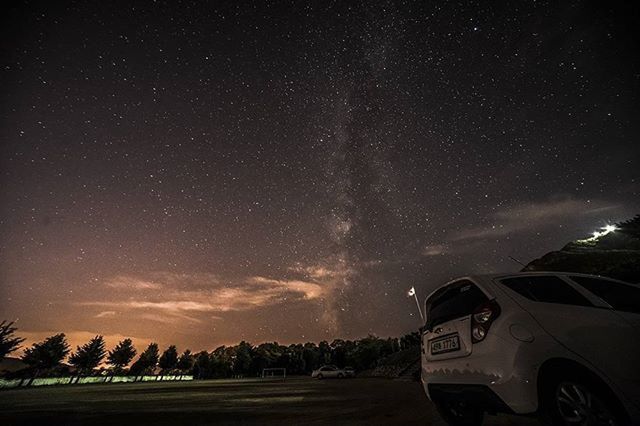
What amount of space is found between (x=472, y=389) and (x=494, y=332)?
0.58 metres

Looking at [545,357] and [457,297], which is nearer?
[545,357]

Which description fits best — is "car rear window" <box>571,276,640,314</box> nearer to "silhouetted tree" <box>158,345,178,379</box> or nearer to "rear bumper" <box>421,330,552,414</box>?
"rear bumper" <box>421,330,552,414</box>

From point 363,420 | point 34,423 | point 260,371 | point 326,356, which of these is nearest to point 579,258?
point 363,420

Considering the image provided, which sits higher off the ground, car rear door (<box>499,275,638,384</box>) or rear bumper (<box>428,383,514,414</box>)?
car rear door (<box>499,275,638,384</box>)

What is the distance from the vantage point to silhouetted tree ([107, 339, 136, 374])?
314 ft

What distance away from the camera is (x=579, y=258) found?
28.8 m

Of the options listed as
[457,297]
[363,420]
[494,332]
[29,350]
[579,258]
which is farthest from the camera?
[29,350]

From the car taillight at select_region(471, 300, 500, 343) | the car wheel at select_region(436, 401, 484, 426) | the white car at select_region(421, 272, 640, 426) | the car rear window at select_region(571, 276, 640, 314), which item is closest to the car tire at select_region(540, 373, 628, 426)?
the white car at select_region(421, 272, 640, 426)

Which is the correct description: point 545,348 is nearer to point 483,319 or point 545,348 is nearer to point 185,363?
point 483,319

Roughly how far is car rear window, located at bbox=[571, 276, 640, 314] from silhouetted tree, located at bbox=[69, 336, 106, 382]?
109 meters

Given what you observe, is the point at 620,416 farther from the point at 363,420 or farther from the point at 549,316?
the point at 363,420

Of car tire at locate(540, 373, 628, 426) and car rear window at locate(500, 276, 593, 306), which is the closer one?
car tire at locate(540, 373, 628, 426)

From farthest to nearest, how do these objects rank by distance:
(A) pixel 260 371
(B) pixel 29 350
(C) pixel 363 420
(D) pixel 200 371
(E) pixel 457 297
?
(D) pixel 200 371 → (A) pixel 260 371 → (B) pixel 29 350 → (C) pixel 363 420 → (E) pixel 457 297

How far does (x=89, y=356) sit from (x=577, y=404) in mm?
112772
